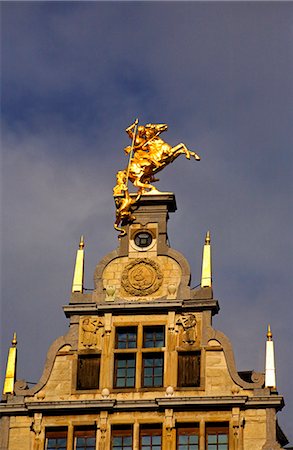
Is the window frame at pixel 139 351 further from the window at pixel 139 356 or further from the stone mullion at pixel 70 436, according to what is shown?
the stone mullion at pixel 70 436

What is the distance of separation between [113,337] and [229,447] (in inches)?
221

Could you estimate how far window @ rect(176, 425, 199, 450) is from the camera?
51.3m

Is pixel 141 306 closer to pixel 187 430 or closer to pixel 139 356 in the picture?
pixel 139 356

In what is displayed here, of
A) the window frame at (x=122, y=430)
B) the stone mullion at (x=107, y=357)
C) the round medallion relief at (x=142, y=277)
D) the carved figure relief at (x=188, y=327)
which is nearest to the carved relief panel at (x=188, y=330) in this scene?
the carved figure relief at (x=188, y=327)

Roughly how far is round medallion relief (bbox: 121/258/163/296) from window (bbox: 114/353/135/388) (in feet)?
7.57

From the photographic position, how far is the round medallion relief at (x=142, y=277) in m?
54.0

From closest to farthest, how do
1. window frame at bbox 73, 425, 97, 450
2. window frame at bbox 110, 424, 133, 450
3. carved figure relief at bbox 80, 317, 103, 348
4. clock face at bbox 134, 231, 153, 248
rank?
1. window frame at bbox 110, 424, 133, 450
2. window frame at bbox 73, 425, 97, 450
3. carved figure relief at bbox 80, 317, 103, 348
4. clock face at bbox 134, 231, 153, 248

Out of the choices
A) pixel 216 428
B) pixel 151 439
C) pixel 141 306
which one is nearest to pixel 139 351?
pixel 141 306

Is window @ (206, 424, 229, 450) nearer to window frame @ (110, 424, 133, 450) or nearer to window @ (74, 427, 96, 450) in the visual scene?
window frame @ (110, 424, 133, 450)

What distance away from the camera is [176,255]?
54.4 metres

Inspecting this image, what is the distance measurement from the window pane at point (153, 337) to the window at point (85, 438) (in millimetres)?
3494

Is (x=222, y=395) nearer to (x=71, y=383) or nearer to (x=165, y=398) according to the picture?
(x=165, y=398)

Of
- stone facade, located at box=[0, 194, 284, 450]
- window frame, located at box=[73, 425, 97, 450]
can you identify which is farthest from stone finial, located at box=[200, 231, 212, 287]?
window frame, located at box=[73, 425, 97, 450]

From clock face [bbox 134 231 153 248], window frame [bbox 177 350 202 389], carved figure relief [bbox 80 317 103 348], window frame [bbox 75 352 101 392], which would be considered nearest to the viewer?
window frame [bbox 177 350 202 389]
